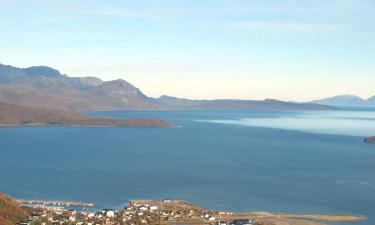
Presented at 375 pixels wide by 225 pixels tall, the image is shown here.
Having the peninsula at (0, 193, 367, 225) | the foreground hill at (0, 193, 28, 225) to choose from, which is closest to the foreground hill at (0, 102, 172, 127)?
the peninsula at (0, 193, 367, 225)

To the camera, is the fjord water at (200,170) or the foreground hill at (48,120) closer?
the fjord water at (200,170)

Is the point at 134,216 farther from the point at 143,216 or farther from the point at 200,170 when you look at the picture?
the point at 200,170

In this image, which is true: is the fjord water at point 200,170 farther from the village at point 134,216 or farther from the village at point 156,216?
the village at point 134,216

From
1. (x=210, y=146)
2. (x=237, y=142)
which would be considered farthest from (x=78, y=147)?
(x=237, y=142)

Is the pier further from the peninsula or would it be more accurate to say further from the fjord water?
the fjord water

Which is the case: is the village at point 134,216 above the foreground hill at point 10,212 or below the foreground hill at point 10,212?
below

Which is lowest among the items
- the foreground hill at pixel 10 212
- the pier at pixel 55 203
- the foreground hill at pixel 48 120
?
the pier at pixel 55 203

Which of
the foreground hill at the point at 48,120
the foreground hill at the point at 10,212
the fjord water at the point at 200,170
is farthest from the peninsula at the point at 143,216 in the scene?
the foreground hill at the point at 48,120
